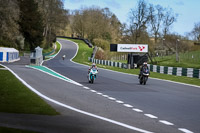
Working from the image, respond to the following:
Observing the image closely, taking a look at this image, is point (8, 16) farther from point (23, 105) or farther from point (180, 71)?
point (23, 105)

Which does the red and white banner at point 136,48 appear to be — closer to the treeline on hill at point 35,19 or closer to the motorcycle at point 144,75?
the treeline on hill at point 35,19

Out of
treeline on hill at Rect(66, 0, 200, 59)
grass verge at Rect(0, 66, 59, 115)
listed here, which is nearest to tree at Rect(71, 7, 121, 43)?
treeline on hill at Rect(66, 0, 200, 59)

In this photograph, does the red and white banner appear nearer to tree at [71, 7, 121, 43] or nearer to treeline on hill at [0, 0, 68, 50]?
treeline on hill at [0, 0, 68, 50]

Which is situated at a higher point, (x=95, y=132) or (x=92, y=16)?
(x=92, y=16)

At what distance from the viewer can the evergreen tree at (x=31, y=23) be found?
96.3m

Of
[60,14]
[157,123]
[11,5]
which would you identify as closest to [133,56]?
[11,5]

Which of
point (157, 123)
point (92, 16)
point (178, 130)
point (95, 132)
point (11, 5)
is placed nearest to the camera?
point (95, 132)

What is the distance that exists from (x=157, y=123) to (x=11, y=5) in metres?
51.7

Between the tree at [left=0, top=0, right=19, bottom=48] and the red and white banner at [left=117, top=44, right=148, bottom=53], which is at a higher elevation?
the tree at [left=0, top=0, right=19, bottom=48]

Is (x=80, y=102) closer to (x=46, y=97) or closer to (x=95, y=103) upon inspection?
(x=95, y=103)

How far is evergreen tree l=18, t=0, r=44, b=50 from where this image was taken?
316 feet

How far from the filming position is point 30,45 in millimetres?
100438

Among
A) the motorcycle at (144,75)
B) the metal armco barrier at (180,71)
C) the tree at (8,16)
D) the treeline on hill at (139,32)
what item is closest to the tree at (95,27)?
the treeline on hill at (139,32)

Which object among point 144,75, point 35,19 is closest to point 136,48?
point 144,75
